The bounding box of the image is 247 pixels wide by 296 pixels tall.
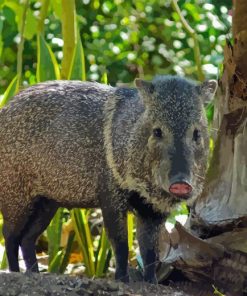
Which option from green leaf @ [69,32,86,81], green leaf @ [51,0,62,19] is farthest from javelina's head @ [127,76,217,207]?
green leaf @ [51,0,62,19]

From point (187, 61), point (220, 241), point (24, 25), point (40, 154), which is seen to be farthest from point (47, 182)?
point (187, 61)

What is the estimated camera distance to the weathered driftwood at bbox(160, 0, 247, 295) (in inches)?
160

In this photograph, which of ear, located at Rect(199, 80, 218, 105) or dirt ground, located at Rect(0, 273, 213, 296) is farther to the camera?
ear, located at Rect(199, 80, 218, 105)

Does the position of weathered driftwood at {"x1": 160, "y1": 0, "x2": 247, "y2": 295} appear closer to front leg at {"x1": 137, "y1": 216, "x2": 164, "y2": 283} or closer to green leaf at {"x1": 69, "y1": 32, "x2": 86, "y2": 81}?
front leg at {"x1": 137, "y1": 216, "x2": 164, "y2": 283}

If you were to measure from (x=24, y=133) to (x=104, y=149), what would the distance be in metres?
0.40

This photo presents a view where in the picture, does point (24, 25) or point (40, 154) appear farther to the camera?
point (24, 25)

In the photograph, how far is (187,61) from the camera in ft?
22.8

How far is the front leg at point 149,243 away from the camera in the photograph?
3979 mm

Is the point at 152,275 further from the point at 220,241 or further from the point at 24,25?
the point at 24,25

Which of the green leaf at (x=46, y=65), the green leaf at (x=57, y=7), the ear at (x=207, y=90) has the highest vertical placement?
the green leaf at (x=57, y=7)

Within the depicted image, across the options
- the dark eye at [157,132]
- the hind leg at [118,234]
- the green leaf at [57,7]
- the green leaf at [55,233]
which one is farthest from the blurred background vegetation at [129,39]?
the dark eye at [157,132]

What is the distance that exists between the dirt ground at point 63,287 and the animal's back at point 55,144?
355 mm

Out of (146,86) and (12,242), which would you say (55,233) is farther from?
(146,86)

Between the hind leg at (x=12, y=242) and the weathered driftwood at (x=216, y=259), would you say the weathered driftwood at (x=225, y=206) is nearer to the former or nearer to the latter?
the weathered driftwood at (x=216, y=259)
